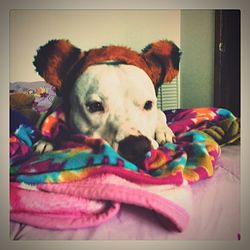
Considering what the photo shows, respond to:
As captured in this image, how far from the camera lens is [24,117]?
5.47 feet

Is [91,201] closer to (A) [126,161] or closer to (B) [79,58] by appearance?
(A) [126,161]

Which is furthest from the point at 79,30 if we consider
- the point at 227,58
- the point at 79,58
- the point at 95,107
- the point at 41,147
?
the point at 227,58

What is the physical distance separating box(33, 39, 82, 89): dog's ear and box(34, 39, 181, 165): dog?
0.03 m

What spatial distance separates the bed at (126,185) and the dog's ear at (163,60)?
150 millimetres

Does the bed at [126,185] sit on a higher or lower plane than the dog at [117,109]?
lower

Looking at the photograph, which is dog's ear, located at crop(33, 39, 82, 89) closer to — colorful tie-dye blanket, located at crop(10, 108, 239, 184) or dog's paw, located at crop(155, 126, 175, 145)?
colorful tie-dye blanket, located at crop(10, 108, 239, 184)

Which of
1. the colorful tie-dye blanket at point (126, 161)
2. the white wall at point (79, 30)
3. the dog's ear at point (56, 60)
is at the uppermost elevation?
the white wall at point (79, 30)

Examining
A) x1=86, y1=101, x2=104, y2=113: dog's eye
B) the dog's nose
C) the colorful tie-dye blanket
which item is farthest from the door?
x1=86, y1=101, x2=104, y2=113: dog's eye

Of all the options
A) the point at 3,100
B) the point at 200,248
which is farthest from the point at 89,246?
the point at 3,100

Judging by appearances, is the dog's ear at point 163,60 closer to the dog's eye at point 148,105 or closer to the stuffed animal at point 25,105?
the dog's eye at point 148,105

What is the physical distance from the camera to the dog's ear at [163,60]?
1.68m

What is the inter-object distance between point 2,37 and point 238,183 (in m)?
1.16

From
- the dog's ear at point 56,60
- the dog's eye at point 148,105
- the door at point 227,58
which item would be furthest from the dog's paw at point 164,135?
the dog's ear at point 56,60
